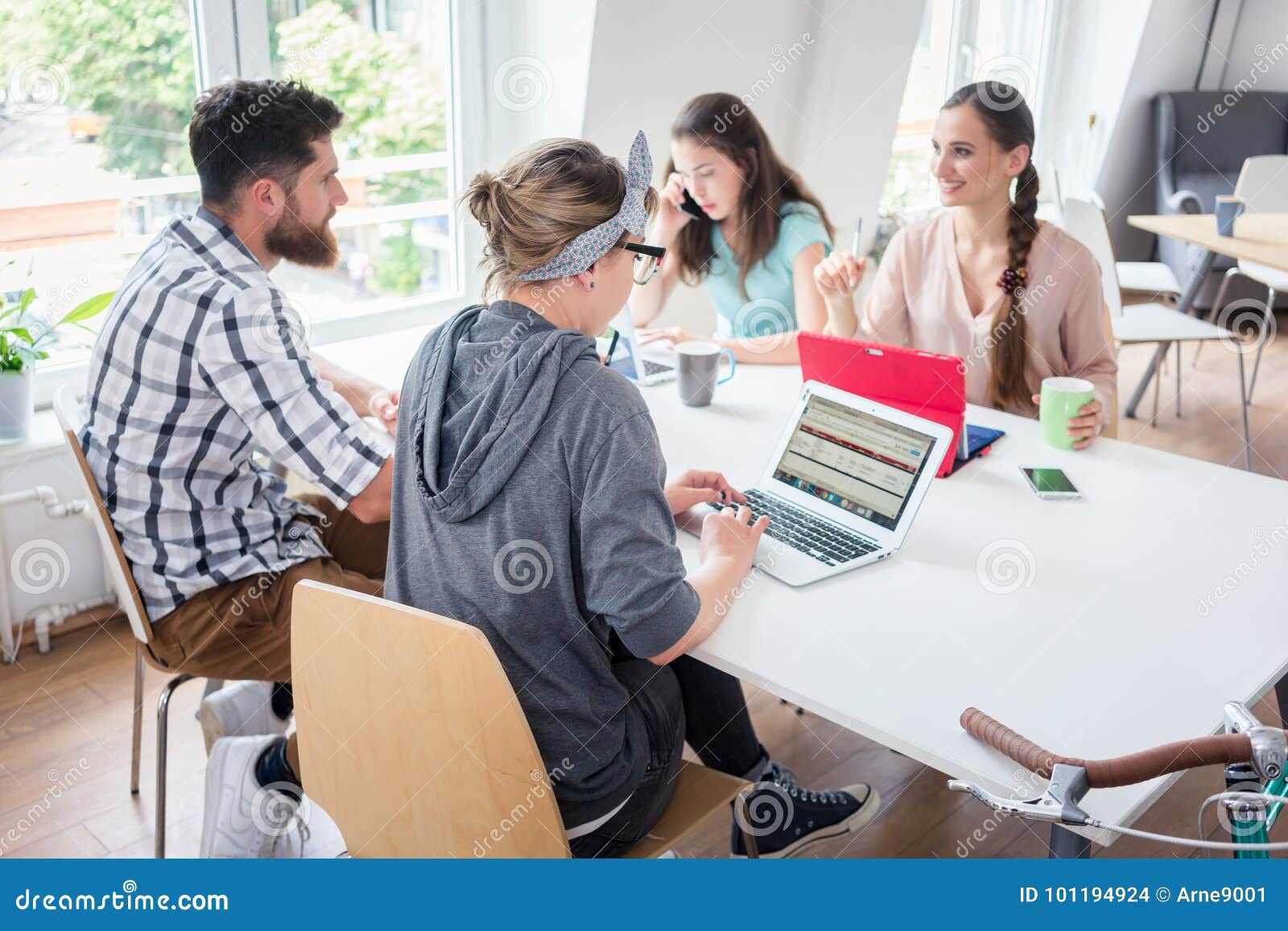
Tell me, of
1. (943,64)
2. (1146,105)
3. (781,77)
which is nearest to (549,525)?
(781,77)

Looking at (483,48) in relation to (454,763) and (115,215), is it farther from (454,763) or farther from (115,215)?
(454,763)

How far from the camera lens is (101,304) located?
2500 mm

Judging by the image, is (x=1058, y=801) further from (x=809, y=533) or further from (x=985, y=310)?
(x=985, y=310)

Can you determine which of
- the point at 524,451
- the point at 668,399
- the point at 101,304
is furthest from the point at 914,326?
the point at 101,304

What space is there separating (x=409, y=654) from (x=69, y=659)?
1.81 meters

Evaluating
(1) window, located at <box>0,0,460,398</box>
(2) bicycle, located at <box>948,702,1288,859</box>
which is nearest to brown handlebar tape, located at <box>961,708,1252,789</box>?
(2) bicycle, located at <box>948,702,1288,859</box>

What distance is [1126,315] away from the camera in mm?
4043

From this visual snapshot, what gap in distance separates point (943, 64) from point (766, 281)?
9.62 feet

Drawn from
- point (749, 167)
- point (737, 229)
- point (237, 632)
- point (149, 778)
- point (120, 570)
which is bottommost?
point (149, 778)

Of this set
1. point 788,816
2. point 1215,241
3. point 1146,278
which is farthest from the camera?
point 1146,278

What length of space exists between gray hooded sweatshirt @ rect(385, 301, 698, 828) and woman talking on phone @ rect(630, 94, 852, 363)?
1.21 metres

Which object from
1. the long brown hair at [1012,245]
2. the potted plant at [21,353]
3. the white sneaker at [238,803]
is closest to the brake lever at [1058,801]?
the white sneaker at [238,803]

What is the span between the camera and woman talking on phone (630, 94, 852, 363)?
8.64 feet

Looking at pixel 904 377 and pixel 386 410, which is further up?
pixel 904 377
